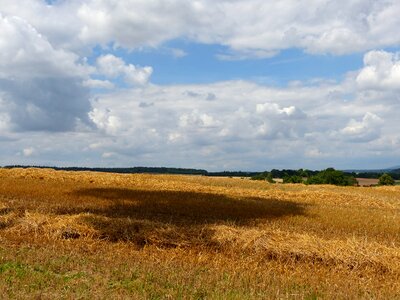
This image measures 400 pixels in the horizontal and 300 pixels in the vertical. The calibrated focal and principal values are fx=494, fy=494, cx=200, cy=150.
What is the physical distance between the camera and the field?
841cm

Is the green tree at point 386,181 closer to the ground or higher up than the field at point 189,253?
higher up

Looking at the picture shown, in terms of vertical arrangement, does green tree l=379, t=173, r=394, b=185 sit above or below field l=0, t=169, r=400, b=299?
above

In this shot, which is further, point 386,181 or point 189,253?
point 386,181

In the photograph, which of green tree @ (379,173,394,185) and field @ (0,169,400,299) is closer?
field @ (0,169,400,299)

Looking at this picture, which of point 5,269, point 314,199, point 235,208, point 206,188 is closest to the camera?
point 5,269

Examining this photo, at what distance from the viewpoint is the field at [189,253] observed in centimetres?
841

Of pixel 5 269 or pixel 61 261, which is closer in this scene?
pixel 5 269

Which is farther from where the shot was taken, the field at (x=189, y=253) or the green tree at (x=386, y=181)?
the green tree at (x=386, y=181)

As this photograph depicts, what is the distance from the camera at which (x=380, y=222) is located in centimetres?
2306

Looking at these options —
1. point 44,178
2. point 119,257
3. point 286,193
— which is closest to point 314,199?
point 286,193

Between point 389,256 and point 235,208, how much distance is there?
12.2 m

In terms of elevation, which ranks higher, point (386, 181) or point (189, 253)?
point (386, 181)

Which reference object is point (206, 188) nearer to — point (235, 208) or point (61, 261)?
point (235, 208)

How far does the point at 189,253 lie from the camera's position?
42.8 ft
